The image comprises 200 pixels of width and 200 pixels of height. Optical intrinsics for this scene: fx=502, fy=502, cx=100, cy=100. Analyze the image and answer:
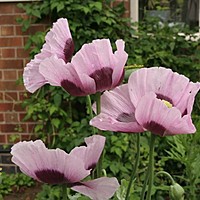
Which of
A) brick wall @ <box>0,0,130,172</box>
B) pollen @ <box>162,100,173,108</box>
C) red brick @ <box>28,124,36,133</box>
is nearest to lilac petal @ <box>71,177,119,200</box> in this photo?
pollen @ <box>162,100,173,108</box>

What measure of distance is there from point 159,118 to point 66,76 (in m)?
0.14

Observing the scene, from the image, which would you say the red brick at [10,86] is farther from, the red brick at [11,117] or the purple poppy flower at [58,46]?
the purple poppy flower at [58,46]

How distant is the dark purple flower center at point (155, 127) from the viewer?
56 cm

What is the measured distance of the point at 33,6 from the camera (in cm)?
343

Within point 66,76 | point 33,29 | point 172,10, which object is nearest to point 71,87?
point 66,76

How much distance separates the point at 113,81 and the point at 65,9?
2.79m

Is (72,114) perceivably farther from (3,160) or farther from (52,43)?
(52,43)

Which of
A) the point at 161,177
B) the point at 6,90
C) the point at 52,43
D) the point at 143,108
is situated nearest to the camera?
the point at 143,108

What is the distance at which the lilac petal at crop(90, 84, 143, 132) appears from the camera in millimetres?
574

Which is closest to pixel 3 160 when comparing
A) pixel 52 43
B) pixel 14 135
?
pixel 14 135

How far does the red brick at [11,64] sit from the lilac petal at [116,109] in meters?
3.00

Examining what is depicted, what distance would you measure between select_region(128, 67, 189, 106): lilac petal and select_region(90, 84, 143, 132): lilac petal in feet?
0.07

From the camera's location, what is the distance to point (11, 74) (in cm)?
357

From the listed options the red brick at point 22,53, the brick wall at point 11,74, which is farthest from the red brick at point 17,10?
the red brick at point 22,53
